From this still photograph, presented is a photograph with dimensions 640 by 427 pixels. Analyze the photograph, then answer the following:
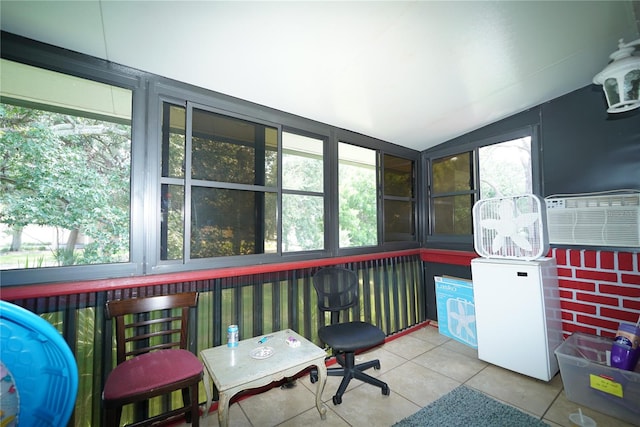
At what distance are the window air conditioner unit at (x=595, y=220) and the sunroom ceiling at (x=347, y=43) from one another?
3.35 ft

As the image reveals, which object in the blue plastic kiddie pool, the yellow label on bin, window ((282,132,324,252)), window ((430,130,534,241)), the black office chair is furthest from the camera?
window ((430,130,534,241))

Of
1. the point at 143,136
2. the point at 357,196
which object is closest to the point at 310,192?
the point at 357,196

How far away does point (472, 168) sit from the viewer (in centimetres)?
301

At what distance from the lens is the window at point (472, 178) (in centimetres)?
266

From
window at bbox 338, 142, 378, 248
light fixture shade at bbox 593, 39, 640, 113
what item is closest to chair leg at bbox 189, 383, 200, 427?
window at bbox 338, 142, 378, 248

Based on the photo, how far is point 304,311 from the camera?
230 centimetres

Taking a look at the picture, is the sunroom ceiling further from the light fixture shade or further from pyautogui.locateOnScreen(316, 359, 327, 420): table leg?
pyautogui.locateOnScreen(316, 359, 327, 420): table leg

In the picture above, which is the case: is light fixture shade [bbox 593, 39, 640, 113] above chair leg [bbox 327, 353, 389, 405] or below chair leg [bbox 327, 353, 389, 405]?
above

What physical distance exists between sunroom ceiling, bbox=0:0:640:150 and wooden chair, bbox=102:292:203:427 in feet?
4.93

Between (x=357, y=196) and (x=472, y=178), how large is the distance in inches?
55.1

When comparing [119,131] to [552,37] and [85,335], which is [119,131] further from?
[552,37]

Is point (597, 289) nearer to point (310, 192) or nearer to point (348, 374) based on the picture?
point (348, 374)

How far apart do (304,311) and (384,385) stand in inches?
33.3

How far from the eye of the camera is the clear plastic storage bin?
1.58 m
